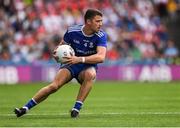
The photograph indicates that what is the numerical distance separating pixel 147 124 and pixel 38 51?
59.5 feet

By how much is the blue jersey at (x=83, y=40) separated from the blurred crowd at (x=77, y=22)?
14.9 m

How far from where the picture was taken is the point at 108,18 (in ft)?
102

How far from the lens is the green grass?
11711 millimetres

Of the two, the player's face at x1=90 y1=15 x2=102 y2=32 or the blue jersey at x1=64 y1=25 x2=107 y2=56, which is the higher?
the player's face at x1=90 y1=15 x2=102 y2=32

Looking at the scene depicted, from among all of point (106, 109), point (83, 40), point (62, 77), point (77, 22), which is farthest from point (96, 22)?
point (77, 22)

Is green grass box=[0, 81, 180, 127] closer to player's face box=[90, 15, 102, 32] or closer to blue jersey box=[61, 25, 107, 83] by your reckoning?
blue jersey box=[61, 25, 107, 83]

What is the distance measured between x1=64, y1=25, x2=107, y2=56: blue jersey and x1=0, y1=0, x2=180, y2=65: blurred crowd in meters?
14.9

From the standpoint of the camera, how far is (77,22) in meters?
30.0

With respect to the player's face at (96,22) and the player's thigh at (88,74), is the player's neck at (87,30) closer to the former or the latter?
the player's face at (96,22)

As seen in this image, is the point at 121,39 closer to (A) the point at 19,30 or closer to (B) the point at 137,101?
(A) the point at 19,30

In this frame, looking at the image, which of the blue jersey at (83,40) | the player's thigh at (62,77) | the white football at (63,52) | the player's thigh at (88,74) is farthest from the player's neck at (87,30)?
the player's thigh at (62,77)

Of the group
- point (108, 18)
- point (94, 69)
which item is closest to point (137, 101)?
point (94, 69)

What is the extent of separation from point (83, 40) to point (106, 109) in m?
2.46

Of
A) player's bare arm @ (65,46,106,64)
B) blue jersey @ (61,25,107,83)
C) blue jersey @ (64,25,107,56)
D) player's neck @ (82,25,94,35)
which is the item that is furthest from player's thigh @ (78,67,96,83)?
player's neck @ (82,25,94,35)
